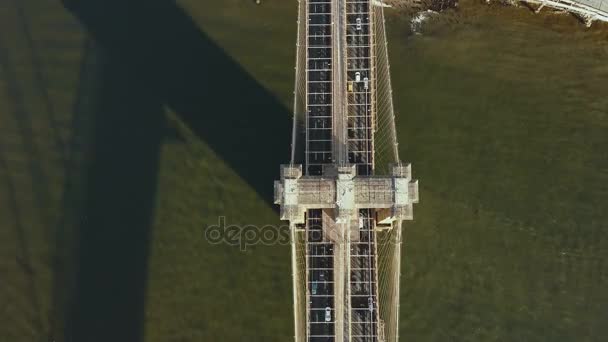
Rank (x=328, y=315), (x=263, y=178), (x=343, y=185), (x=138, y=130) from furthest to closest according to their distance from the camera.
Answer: (x=138, y=130) → (x=263, y=178) → (x=328, y=315) → (x=343, y=185)

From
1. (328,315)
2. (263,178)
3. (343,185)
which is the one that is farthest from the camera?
(263,178)

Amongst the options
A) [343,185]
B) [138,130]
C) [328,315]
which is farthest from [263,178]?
[328,315]

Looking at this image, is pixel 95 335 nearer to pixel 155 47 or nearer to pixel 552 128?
pixel 155 47

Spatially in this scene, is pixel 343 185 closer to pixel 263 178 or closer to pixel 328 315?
pixel 328 315

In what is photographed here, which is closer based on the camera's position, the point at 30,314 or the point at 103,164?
the point at 30,314

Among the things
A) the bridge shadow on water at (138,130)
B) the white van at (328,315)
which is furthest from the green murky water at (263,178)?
the white van at (328,315)

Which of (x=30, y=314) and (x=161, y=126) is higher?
(x=161, y=126)

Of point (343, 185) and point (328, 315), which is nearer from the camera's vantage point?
point (343, 185)

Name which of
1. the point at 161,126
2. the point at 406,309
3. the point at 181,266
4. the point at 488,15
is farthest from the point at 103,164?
the point at 488,15

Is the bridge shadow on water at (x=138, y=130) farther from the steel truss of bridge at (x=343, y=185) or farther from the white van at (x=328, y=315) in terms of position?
the white van at (x=328, y=315)

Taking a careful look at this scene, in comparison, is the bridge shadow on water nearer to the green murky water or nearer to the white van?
the green murky water
